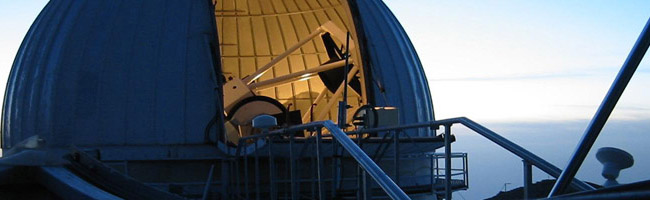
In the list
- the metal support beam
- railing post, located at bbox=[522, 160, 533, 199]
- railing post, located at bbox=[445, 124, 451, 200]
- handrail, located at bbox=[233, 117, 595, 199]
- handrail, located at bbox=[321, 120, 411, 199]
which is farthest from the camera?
railing post, located at bbox=[445, 124, 451, 200]

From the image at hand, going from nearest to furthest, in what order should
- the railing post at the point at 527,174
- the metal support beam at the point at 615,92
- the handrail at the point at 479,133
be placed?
1. the metal support beam at the point at 615,92
2. the handrail at the point at 479,133
3. the railing post at the point at 527,174

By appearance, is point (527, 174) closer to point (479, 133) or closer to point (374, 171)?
point (479, 133)

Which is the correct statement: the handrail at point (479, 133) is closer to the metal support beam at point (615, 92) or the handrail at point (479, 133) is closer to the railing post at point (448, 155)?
the railing post at point (448, 155)

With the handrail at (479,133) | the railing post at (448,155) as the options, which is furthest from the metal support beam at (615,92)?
the railing post at (448,155)

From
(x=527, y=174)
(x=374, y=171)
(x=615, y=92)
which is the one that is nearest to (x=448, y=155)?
(x=527, y=174)

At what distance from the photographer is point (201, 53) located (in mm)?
14211

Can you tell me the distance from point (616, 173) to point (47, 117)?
1128 cm

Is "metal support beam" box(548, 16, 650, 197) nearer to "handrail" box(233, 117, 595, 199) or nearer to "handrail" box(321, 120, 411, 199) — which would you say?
"handrail" box(321, 120, 411, 199)

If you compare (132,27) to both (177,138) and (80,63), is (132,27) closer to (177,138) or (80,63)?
(80,63)

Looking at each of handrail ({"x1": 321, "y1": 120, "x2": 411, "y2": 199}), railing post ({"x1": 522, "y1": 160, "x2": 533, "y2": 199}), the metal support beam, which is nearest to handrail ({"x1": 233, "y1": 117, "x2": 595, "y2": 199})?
handrail ({"x1": 321, "y1": 120, "x2": 411, "y2": 199})

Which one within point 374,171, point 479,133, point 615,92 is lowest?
point 374,171

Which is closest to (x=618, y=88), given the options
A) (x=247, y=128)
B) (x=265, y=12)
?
(x=247, y=128)

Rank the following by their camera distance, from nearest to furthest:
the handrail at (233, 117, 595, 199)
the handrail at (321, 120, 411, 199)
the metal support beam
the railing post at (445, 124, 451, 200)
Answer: the metal support beam < the handrail at (321, 120, 411, 199) < the handrail at (233, 117, 595, 199) < the railing post at (445, 124, 451, 200)

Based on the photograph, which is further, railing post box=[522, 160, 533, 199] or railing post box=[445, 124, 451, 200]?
railing post box=[445, 124, 451, 200]
